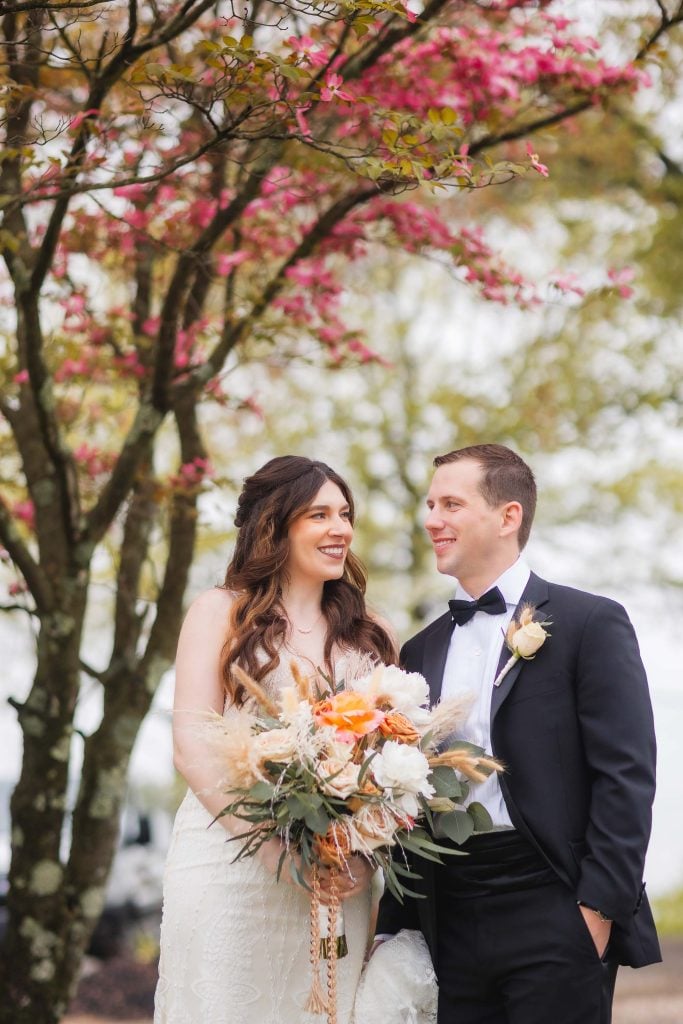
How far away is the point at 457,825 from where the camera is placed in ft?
9.75

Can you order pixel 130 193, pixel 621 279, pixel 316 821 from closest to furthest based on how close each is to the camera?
pixel 316 821
pixel 621 279
pixel 130 193

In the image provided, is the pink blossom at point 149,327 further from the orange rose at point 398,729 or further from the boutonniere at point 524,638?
the orange rose at point 398,729

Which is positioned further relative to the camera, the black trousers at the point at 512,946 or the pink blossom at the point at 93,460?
the pink blossom at the point at 93,460

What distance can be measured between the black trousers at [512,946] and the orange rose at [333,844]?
435mm

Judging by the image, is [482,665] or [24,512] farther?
[24,512]

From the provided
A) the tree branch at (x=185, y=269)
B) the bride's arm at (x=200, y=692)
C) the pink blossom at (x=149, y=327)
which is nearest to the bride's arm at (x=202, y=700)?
the bride's arm at (x=200, y=692)

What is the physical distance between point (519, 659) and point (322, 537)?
0.87 metres

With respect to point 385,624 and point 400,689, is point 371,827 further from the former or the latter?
point 385,624

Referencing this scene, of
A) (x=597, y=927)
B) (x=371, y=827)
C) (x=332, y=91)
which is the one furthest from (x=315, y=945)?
(x=332, y=91)

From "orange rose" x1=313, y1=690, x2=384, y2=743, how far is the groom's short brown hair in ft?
2.67

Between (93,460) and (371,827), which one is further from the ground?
(93,460)

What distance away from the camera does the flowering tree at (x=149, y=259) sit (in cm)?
428

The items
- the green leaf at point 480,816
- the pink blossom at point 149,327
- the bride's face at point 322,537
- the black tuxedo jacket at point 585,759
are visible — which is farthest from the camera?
the pink blossom at point 149,327

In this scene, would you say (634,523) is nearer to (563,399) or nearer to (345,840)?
(563,399)
